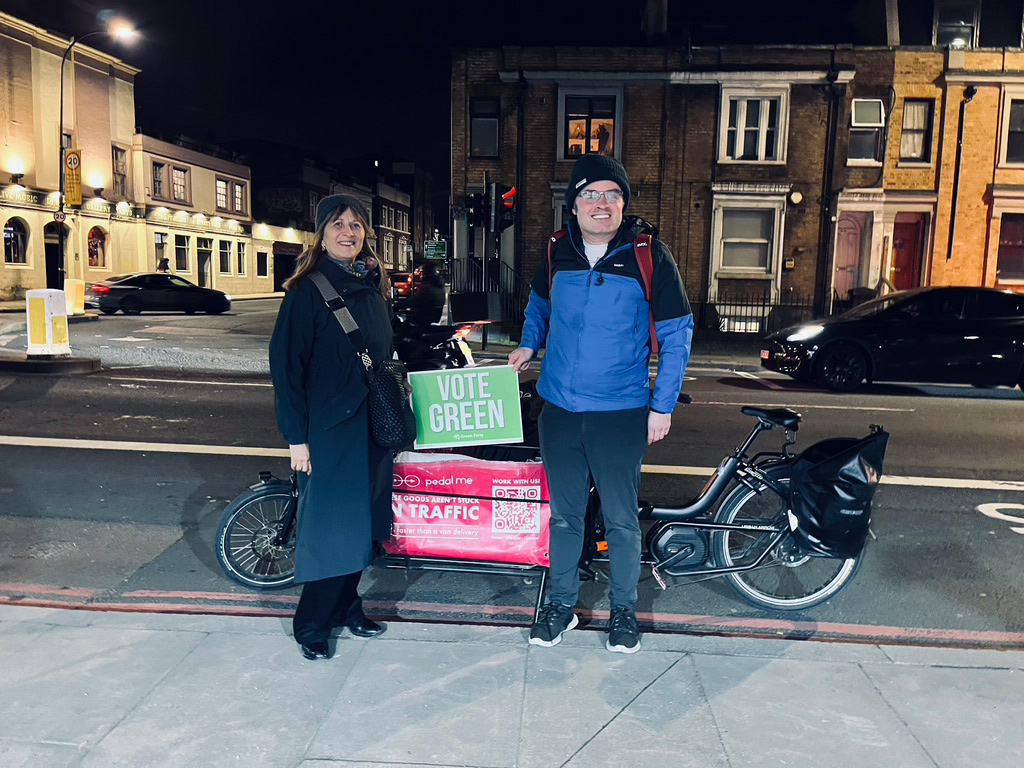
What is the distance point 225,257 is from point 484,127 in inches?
1047

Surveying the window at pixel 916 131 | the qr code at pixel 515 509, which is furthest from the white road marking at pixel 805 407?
the window at pixel 916 131

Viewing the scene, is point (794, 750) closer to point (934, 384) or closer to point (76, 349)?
point (934, 384)

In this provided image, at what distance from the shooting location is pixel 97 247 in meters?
35.3

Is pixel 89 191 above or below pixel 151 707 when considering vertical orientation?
above

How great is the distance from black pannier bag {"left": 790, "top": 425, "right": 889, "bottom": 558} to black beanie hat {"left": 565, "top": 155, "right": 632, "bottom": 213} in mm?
1567

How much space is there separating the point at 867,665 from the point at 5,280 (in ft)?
113

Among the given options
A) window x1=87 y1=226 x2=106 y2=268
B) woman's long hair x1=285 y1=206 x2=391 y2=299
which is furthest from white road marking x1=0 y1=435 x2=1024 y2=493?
window x1=87 y1=226 x2=106 y2=268

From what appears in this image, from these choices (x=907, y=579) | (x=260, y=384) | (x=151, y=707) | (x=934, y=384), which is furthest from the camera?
(x=934, y=384)

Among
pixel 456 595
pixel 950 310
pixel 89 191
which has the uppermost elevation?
pixel 89 191

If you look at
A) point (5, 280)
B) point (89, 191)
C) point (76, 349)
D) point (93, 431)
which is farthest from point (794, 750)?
point (89, 191)

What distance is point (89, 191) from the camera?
1356 inches

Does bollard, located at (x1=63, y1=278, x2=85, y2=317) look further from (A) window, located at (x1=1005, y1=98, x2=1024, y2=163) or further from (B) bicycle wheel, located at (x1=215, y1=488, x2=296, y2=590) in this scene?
(A) window, located at (x1=1005, y1=98, x2=1024, y2=163)

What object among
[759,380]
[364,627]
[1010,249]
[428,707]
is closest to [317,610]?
[364,627]

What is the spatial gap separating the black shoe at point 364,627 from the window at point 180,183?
40.7 metres
